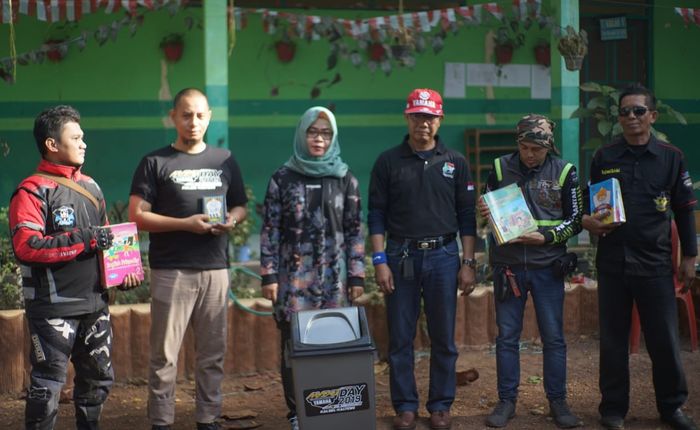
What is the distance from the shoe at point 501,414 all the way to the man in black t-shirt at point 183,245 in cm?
169

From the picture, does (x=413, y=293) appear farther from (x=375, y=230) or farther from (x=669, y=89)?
(x=669, y=89)

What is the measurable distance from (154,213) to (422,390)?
236 centimetres

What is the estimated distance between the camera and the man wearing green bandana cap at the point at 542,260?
5.77 metres

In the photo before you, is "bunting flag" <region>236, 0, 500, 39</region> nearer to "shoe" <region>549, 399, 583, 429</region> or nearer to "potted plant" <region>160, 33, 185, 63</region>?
"potted plant" <region>160, 33, 185, 63</region>

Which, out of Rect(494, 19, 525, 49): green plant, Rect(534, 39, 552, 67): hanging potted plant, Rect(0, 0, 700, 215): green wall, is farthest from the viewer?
Rect(534, 39, 552, 67): hanging potted plant

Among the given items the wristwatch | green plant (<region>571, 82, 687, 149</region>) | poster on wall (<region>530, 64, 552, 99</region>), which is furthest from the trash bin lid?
poster on wall (<region>530, 64, 552, 99</region>)

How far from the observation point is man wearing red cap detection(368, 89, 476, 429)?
575cm

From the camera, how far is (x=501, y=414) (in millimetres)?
5906

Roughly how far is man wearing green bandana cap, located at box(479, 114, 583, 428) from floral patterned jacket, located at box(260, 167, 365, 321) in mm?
897

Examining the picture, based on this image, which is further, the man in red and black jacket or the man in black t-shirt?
the man in black t-shirt

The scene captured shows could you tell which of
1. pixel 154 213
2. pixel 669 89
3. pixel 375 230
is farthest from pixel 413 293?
pixel 669 89

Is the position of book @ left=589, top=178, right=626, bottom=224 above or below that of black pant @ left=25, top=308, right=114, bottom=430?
above

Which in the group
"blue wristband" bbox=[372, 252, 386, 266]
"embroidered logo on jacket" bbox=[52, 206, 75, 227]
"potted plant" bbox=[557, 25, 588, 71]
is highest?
"potted plant" bbox=[557, 25, 588, 71]

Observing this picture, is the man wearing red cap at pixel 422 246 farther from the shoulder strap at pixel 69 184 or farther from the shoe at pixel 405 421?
the shoulder strap at pixel 69 184
